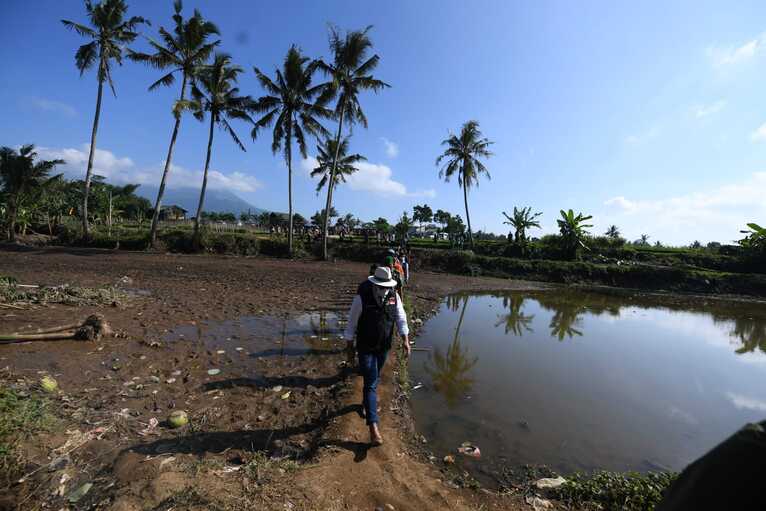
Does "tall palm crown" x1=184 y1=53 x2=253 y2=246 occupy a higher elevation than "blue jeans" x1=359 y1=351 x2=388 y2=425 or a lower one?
higher

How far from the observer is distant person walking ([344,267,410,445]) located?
3832 millimetres

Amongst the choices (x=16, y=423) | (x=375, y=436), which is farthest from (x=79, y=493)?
(x=375, y=436)

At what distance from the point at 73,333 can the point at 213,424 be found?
4.03 metres

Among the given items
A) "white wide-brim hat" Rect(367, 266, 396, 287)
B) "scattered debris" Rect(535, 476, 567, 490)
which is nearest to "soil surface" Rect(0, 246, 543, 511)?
"scattered debris" Rect(535, 476, 567, 490)

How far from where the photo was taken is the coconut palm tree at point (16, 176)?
2508 cm

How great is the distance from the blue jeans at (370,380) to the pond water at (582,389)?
99 cm

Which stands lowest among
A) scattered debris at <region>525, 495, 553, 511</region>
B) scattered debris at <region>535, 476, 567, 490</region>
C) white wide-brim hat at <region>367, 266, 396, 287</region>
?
scattered debris at <region>525, 495, 553, 511</region>

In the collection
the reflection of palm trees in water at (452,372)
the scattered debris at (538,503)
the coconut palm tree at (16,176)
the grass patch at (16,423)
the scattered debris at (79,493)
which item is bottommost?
the scattered debris at (538,503)

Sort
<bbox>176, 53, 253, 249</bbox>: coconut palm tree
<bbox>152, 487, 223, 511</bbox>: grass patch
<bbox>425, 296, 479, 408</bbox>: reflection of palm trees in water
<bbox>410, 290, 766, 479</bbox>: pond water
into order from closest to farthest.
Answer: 1. <bbox>152, 487, 223, 511</bbox>: grass patch
2. <bbox>410, 290, 766, 479</bbox>: pond water
3. <bbox>425, 296, 479, 408</bbox>: reflection of palm trees in water
4. <bbox>176, 53, 253, 249</bbox>: coconut palm tree

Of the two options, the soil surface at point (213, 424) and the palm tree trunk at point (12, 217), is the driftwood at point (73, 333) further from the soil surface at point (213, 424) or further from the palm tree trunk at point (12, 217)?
the palm tree trunk at point (12, 217)

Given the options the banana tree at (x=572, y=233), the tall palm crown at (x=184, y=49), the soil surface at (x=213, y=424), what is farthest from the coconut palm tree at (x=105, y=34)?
the banana tree at (x=572, y=233)

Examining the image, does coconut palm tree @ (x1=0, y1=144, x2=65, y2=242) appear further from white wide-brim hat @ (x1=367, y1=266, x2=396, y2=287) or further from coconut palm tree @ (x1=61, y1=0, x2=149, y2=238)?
white wide-brim hat @ (x1=367, y1=266, x2=396, y2=287)

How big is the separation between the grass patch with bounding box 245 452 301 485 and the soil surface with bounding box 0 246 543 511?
0.04ft

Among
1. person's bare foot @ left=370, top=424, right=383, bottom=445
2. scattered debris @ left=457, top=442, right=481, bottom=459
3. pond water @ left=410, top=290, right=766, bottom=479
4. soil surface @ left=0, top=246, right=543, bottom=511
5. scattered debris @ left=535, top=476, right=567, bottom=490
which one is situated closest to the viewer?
soil surface @ left=0, top=246, right=543, bottom=511
